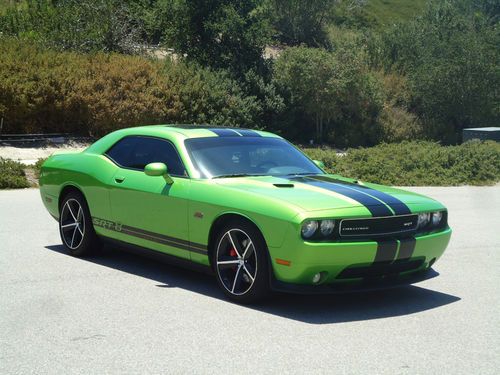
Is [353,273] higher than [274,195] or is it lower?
lower

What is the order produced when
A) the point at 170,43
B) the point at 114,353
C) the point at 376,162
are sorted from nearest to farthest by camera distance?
the point at 114,353
the point at 376,162
the point at 170,43

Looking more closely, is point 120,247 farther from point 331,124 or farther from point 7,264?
point 331,124

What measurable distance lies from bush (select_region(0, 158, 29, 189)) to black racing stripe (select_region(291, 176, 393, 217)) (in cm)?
1095

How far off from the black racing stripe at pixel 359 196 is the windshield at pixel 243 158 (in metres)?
0.49

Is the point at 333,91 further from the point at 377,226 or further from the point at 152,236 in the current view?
the point at 377,226

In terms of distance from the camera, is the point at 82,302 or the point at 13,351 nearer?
the point at 13,351

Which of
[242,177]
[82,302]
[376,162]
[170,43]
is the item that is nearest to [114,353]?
[82,302]

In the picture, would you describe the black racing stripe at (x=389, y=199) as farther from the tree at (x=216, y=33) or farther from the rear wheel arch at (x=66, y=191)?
the tree at (x=216, y=33)

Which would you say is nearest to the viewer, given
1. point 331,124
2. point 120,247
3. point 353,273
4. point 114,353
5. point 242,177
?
point 114,353

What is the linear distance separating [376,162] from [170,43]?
17448 mm

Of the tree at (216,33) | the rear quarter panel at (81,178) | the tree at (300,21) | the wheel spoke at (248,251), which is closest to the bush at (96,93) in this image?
the tree at (216,33)

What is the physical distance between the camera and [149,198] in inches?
291

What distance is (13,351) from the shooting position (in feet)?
17.2

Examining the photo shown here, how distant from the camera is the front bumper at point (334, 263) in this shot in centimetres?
606
